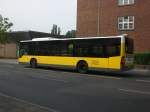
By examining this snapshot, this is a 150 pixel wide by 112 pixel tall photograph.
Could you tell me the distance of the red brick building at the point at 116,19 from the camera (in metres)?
33.3

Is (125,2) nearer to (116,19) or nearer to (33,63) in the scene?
(116,19)

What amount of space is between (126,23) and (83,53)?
13673 millimetres

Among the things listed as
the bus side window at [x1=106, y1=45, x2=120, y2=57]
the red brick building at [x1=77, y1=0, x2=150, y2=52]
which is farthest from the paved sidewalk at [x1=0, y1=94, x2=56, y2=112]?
the red brick building at [x1=77, y1=0, x2=150, y2=52]

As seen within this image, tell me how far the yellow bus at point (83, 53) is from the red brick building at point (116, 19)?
1207cm

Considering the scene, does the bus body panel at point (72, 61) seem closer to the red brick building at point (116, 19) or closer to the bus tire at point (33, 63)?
the bus tire at point (33, 63)

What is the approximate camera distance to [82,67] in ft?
73.0

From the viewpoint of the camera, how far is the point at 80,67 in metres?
22.4

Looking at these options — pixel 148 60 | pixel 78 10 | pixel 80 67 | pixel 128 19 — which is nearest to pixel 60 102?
pixel 80 67

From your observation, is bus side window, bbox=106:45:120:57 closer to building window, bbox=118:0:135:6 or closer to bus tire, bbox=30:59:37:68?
bus tire, bbox=30:59:37:68

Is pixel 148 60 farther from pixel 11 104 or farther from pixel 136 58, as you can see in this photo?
pixel 11 104

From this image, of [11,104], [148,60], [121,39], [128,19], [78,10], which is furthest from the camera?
[78,10]

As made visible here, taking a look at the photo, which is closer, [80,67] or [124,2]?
[80,67]

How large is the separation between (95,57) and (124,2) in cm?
1547

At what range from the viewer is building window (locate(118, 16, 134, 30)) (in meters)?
34.1
